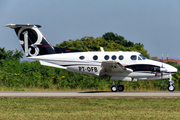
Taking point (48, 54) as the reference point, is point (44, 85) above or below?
below

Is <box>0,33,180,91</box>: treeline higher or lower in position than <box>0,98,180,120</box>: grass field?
higher

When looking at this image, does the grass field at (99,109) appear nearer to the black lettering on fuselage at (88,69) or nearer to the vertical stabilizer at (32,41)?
the black lettering on fuselage at (88,69)

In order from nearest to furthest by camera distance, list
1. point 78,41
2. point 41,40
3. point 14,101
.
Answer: point 14,101
point 41,40
point 78,41

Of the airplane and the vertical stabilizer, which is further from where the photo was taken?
the vertical stabilizer

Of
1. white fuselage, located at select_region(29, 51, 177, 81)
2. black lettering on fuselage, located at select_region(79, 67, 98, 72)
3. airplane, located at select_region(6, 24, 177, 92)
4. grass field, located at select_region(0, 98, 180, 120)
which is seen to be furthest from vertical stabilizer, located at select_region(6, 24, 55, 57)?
grass field, located at select_region(0, 98, 180, 120)

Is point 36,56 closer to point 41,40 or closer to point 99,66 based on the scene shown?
point 41,40

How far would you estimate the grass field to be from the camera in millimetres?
11102

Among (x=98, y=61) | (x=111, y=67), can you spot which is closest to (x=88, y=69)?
(x=98, y=61)

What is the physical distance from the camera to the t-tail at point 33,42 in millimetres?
22891

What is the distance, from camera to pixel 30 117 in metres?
11.0

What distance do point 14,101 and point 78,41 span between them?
3263cm

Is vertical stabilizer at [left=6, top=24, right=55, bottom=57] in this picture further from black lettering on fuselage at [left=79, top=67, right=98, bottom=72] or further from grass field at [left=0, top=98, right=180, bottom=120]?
grass field at [left=0, top=98, right=180, bottom=120]

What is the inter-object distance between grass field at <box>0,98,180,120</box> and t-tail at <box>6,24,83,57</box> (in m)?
7.14

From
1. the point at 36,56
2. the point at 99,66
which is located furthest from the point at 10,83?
the point at 99,66
